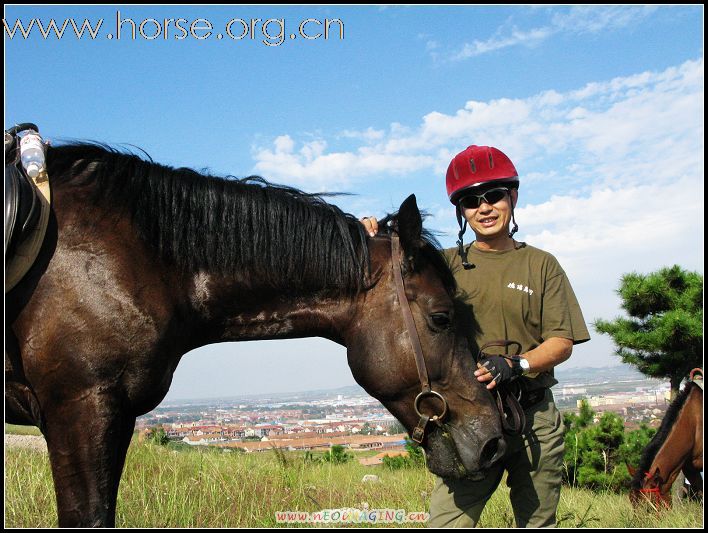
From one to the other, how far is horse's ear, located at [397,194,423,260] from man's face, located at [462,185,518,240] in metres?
0.49

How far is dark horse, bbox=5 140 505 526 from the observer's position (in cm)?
228

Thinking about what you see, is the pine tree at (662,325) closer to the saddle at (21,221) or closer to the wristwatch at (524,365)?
the wristwatch at (524,365)

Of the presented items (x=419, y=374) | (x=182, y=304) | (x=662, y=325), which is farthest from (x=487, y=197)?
(x=662, y=325)

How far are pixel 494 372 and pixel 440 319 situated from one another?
34cm

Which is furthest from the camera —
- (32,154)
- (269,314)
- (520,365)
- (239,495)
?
(239,495)

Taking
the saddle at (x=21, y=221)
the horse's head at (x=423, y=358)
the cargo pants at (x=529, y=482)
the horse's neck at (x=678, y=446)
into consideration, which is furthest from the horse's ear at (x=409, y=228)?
the horse's neck at (x=678, y=446)

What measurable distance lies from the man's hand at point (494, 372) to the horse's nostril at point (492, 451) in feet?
0.79

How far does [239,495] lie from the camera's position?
17.5 feet

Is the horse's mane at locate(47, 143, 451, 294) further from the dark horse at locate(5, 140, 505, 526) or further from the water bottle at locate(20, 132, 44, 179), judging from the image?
the water bottle at locate(20, 132, 44, 179)

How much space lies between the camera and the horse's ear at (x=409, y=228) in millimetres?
2738

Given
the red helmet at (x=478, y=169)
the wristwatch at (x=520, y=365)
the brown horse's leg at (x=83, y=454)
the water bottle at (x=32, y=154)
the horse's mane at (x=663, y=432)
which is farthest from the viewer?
the horse's mane at (x=663, y=432)

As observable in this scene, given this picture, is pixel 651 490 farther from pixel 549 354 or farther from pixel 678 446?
pixel 549 354

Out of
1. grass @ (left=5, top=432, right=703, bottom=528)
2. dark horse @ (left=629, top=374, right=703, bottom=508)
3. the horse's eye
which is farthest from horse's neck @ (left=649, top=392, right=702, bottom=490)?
the horse's eye

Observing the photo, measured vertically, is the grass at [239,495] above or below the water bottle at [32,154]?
below
